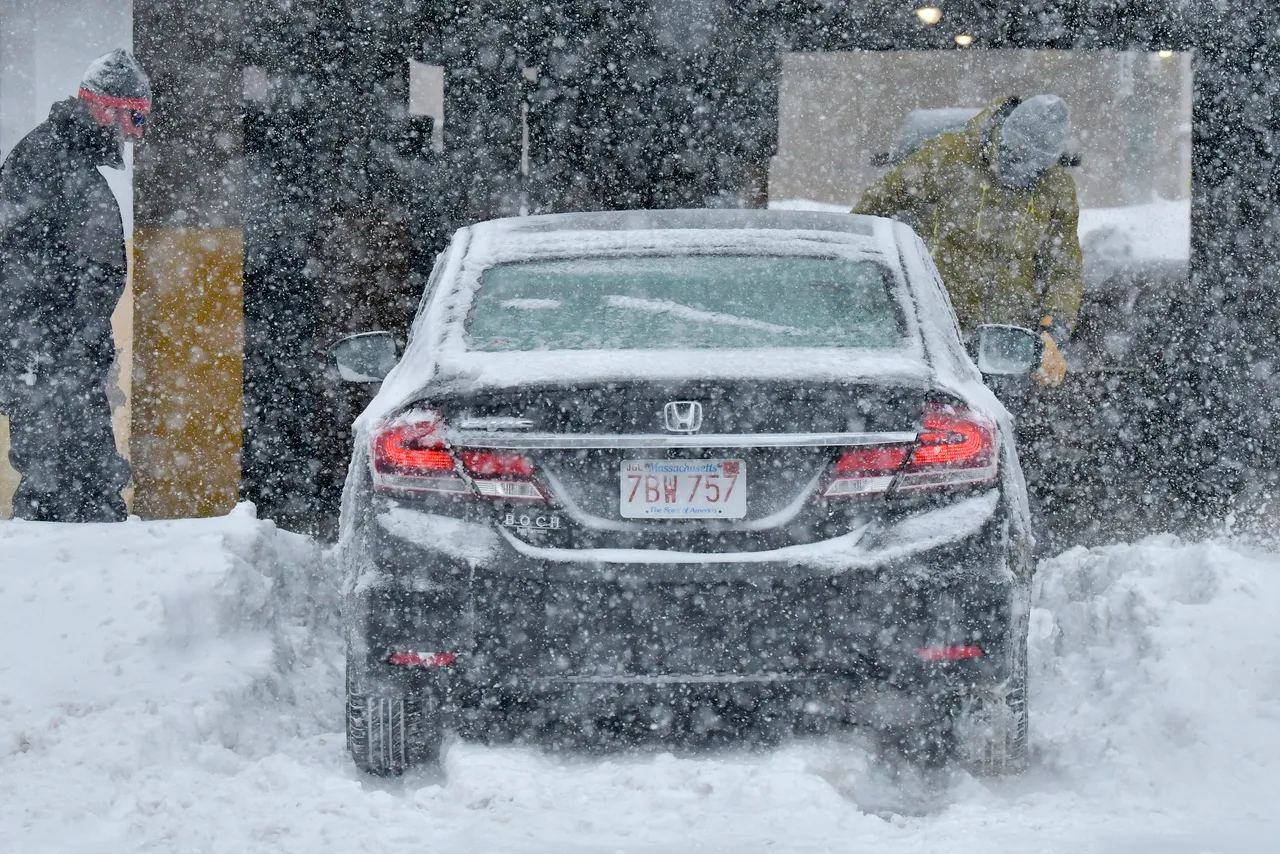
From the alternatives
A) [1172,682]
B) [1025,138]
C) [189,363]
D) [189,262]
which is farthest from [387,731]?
[189,262]

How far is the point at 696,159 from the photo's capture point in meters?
10.6

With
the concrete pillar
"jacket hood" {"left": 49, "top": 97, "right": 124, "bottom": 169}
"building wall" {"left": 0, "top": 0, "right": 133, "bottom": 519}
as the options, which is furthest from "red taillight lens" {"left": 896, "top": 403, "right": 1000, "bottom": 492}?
"building wall" {"left": 0, "top": 0, "right": 133, "bottom": 519}

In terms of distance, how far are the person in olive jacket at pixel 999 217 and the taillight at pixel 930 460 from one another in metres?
3.48

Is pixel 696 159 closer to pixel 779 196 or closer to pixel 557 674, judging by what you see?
pixel 779 196

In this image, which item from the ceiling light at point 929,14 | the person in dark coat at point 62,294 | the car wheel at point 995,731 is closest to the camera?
the car wheel at point 995,731

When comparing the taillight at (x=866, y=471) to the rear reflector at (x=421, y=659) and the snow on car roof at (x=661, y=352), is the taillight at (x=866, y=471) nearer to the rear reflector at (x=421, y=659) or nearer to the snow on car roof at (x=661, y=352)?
the snow on car roof at (x=661, y=352)

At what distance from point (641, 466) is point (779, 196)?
392 inches

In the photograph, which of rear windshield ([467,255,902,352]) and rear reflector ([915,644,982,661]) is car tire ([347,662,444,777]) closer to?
rear windshield ([467,255,902,352])

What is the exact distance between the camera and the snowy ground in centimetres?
373

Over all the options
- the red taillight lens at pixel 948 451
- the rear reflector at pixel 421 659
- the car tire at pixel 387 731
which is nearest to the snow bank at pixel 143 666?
the car tire at pixel 387 731

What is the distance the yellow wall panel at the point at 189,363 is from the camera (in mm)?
9297

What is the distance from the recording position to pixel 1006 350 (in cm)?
514

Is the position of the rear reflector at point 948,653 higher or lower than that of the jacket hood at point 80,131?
lower

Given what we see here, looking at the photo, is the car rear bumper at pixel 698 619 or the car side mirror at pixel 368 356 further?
the car side mirror at pixel 368 356
